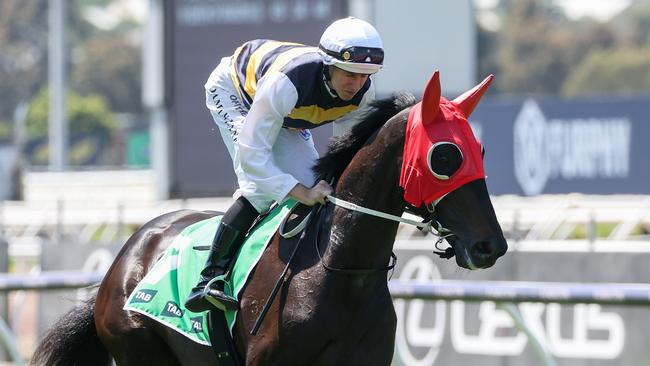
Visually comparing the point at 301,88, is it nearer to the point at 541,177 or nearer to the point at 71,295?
the point at 71,295

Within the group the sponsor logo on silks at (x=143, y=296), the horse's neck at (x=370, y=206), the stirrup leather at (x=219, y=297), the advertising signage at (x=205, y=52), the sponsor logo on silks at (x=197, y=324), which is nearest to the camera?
the horse's neck at (x=370, y=206)

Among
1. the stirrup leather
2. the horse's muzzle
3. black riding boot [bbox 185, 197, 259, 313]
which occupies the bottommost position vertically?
the stirrup leather

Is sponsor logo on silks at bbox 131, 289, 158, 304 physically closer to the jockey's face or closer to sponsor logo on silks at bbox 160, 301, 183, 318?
sponsor logo on silks at bbox 160, 301, 183, 318

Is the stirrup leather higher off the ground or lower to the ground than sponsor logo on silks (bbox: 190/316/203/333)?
higher

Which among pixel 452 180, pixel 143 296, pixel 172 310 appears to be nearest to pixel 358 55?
→ pixel 452 180

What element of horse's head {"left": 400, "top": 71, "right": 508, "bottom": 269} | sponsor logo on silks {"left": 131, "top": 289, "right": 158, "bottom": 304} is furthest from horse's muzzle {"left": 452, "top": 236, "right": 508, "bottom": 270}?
sponsor logo on silks {"left": 131, "top": 289, "right": 158, "bottom": 304}

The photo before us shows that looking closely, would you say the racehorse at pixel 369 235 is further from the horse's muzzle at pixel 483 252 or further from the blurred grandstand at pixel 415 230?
the blurred grandstand at pixel 415 230

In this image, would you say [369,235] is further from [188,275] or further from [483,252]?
[188,275]

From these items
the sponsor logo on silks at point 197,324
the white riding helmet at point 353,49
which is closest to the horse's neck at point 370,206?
A: the white riding helmet at point 353,49

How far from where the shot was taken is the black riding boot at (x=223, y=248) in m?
4.55

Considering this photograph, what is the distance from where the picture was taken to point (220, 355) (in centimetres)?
452

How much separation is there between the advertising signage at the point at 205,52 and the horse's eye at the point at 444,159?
970cm

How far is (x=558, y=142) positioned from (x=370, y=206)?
9.75 metres

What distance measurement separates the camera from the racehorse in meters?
3.94
